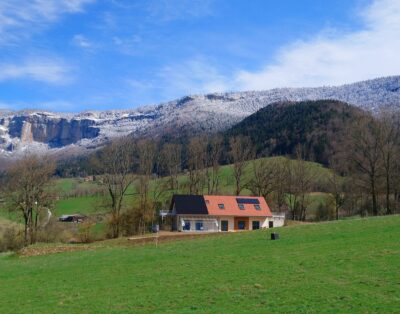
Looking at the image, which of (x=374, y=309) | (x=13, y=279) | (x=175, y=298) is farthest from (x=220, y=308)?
(x=13, y=279)

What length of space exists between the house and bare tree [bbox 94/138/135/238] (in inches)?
301

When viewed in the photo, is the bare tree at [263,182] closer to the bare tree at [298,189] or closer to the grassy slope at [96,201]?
the bare tree at [298,189]

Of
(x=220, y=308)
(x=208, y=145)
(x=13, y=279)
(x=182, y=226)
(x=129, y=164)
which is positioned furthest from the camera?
(x=208, y=145)

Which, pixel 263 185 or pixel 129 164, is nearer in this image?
pixel 129 164

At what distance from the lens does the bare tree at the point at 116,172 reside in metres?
71.4

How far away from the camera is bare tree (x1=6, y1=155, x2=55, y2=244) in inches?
2462

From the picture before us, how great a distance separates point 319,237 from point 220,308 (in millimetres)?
20052

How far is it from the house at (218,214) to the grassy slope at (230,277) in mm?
29367

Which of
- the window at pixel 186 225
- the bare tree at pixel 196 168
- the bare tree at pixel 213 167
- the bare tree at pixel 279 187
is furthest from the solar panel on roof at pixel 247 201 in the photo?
the bare tree at pixel 213 167

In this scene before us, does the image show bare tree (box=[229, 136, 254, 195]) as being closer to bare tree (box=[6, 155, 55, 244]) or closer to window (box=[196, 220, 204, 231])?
window (box=[196, 220, 204, 231])

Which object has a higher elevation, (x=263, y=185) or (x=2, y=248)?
(x=263, y=185)

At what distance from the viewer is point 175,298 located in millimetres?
21141

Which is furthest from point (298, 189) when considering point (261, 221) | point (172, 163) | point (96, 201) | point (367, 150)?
point (96, 201)

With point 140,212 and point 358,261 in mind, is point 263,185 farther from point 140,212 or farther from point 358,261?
point 358,261
